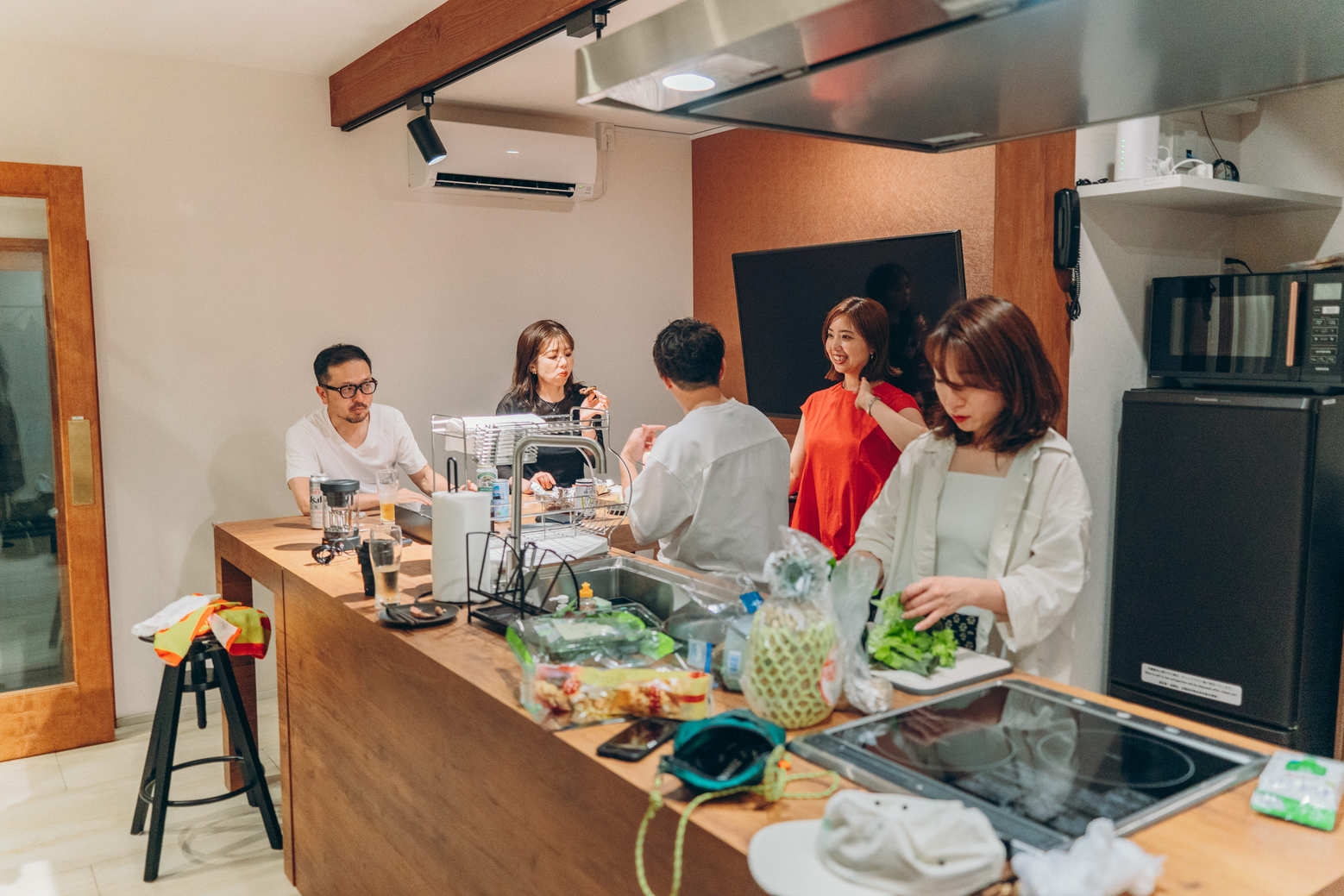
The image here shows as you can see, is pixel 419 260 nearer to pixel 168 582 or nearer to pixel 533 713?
pixel 168 582

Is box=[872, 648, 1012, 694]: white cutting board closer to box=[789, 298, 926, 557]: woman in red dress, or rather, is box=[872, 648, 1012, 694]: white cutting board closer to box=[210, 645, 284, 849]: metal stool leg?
box=[789, 298, 926, 557]: woman in red dress

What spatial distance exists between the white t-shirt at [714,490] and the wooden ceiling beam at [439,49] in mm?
1120

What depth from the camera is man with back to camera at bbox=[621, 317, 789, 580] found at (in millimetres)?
2613

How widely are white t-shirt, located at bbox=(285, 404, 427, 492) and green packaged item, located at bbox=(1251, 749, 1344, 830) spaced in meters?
3.07

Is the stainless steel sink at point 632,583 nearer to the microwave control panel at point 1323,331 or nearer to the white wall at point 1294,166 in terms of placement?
the microwave control panel at point 1323,331

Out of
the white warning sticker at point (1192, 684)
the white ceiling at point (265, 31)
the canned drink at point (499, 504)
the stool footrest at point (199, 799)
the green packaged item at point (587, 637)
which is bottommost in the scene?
the stool footrest at point (199, 799)

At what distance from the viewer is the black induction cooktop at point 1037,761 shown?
117 cm

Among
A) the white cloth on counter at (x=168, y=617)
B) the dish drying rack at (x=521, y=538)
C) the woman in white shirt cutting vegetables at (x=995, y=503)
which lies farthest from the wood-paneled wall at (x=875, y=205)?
the white cloth on counter at (x=168, y=617)

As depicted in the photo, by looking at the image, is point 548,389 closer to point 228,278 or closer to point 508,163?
point 508,163

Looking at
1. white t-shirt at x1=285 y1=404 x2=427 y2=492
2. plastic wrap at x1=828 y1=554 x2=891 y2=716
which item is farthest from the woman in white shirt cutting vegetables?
white t-shirt at x1=285 y1=404 x2=427 y2=492

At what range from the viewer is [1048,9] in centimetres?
111

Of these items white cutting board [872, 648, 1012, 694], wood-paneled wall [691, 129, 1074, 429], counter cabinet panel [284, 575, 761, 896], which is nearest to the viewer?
counter cabinet panel [284, 575, 761, 896]

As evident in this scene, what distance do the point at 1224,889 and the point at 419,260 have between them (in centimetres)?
417

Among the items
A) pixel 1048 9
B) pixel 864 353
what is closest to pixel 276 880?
pixel 864 353
